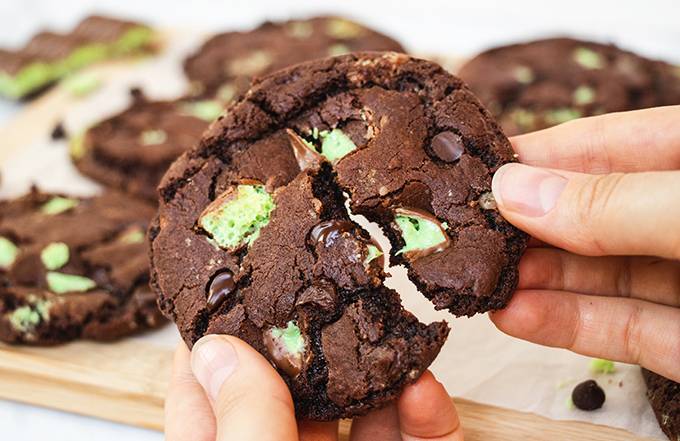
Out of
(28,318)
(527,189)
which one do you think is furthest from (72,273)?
(527,189)

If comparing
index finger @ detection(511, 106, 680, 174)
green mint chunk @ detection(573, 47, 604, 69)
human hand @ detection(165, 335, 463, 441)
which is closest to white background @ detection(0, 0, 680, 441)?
green mint chunk @ detection(573, 47, 604, 69)

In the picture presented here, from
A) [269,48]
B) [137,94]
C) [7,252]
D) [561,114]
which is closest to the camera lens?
[7,252]

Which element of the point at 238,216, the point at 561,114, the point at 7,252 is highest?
the point at 238,216

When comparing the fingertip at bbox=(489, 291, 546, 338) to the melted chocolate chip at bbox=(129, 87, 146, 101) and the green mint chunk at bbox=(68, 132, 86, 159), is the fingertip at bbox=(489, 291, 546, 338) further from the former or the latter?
the melted chocolate chip at bbox=(129, 87, 146, 101)

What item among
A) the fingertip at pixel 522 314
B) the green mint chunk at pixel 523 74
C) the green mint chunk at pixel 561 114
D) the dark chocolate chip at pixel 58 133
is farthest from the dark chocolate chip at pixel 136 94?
the fingertip at pixel 522 314

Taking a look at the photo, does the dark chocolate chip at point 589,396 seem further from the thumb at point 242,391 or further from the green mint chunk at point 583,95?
the green mint chunk at point 583,95

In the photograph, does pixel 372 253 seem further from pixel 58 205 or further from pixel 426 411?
pixel 58 205

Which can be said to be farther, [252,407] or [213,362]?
[213,362]
